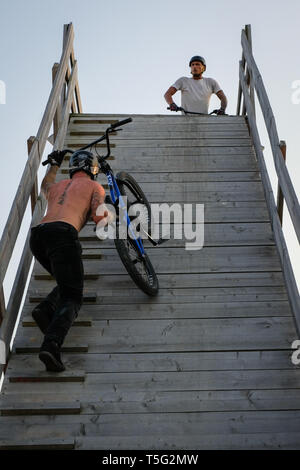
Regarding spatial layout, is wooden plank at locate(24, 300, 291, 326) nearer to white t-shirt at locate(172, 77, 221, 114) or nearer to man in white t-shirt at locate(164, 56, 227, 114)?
man in white t-shirt at locate(164, 56, 227, 114)

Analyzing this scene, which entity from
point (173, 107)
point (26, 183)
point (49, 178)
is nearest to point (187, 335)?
point (26, 183)

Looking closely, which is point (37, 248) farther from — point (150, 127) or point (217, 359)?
point (150, 127)

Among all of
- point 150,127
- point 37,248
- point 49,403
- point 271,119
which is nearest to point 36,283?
point 37,248

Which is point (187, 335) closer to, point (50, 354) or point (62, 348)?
point (62, 348)

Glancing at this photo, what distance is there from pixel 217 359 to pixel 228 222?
1752mm

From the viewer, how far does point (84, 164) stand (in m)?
5.51

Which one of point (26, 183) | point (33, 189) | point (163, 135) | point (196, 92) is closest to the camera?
point (26, 183)

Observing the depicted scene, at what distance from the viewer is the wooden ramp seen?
4.35 metres

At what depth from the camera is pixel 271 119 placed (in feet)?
21.5

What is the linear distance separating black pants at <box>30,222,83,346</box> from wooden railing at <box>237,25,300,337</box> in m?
1.40

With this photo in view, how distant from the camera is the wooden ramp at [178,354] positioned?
435 cm

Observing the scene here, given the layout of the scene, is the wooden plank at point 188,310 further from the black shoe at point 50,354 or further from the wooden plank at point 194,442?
the wooden plank at point 194,442

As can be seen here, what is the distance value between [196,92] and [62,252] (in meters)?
4.85

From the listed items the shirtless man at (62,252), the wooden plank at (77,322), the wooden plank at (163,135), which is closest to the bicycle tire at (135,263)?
the shirtless man at (62,252)
